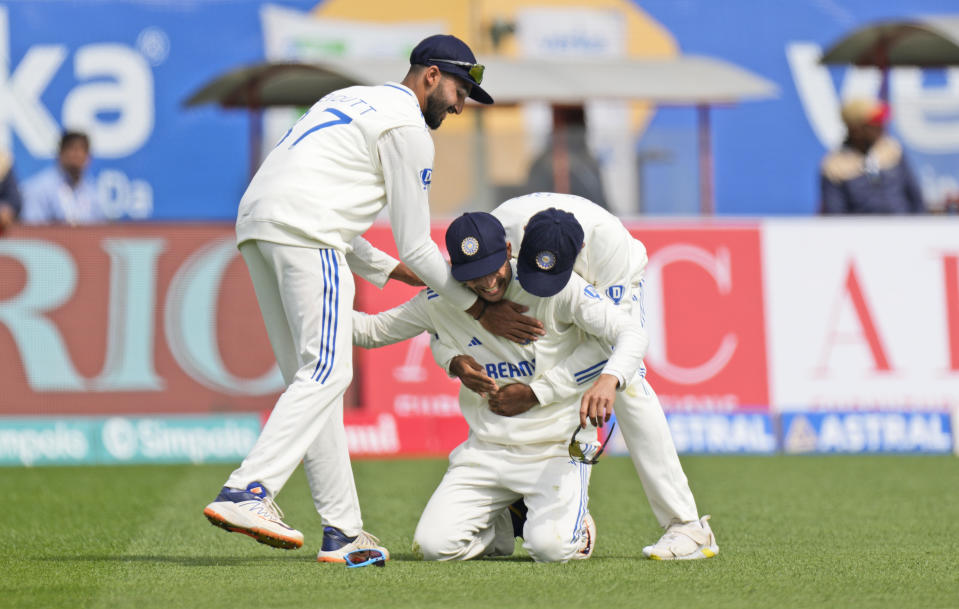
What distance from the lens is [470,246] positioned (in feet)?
18.5

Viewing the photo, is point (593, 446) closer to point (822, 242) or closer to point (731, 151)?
point (822, 242)

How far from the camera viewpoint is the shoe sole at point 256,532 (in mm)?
5301

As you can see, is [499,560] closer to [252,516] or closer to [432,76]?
[252,516]

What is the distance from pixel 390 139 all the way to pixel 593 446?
4.45 feet

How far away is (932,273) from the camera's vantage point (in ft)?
37.0

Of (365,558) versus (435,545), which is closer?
(365,558)

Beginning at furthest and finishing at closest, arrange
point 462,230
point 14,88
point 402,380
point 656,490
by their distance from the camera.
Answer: point 14,88, point 402,380, point 656,490, point 462,230

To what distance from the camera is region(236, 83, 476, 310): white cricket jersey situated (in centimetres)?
566

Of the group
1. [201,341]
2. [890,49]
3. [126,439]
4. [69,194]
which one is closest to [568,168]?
[201,341]

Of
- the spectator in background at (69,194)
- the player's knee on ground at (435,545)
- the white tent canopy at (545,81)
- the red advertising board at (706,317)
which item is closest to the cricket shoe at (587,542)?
the player's knee on ground at (435,545)

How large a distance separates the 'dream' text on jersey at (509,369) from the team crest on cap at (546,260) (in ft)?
1.77

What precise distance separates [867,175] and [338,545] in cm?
725

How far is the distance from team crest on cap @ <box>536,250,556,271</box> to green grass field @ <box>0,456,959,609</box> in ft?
3.62

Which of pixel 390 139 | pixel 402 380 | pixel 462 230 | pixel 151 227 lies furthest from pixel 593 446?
pixel 151 227
